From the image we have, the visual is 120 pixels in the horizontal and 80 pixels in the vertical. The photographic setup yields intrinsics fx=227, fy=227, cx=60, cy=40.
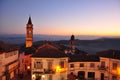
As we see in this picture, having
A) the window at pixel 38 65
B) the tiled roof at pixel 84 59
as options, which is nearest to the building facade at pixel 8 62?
the window at pixel 38 65

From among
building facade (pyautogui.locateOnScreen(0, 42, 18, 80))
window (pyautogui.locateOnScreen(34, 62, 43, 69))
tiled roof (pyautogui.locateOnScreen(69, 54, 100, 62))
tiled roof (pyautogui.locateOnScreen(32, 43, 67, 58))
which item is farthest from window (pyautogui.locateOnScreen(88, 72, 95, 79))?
building facade (pyautogui.locateOnScreen(0, 42, 18, 80))

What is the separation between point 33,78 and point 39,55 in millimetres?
3340

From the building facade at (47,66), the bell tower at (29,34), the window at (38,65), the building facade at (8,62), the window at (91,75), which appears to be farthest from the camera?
the bell tower at (29,34)

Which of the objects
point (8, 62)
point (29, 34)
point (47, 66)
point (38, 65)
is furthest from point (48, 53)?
point (29, 34)

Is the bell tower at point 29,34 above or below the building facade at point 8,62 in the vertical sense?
above

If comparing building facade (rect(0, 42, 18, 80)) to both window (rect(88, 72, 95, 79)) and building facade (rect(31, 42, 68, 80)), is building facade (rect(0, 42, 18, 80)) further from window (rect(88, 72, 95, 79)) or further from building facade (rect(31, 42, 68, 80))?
window (rect(88, 72, 95, 79))

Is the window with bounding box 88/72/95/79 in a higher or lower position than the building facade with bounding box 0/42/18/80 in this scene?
lower

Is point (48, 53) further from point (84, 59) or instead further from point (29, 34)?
point (29, 34)

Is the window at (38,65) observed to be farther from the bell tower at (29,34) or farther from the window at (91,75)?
the bell tower at (29,34)

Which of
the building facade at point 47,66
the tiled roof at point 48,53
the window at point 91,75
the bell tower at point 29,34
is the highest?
the bell tower at point 29,34

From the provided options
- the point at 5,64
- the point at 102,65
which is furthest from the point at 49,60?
the point at 102,65

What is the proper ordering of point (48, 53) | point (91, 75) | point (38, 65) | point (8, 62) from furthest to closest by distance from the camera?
point (91, 75) → point (48, 53) → point (38, 65) → point (8, 62)

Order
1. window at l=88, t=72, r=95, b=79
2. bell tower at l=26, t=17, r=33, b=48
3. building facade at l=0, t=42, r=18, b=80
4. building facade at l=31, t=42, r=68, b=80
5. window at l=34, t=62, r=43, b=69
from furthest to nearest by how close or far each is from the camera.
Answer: bell tower at l=26, t=17, r=33, b=48 < window at l=88, t=72, r=95, b=79 < window at l=34, t=62, r=43, b=69 < building facade at l=31, t=42, r=68, b=80 < building facade at l=0, t=42, r=18, b=80

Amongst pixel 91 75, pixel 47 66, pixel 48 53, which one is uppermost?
pixel 48 53
